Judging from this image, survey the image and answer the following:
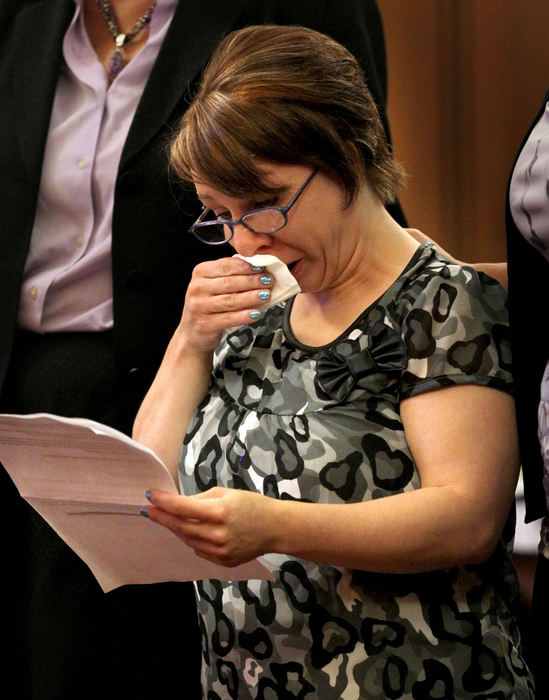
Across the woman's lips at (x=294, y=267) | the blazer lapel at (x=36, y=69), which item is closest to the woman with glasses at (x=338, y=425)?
the woman's lips at (x=294, y=267)

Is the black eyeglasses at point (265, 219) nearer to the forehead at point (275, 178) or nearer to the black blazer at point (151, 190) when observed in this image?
the forehead at point (275, 178)

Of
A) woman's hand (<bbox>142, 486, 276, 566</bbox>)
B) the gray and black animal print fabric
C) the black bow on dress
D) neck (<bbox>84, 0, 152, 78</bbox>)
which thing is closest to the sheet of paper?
woman's hand (<bbox>142, 486, 276, 566</bbox>)

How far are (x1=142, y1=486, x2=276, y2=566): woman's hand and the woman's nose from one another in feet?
1.17

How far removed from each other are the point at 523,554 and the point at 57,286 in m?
1.17

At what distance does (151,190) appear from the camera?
1.84 meters

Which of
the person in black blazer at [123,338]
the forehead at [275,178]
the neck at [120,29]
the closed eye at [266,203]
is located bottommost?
the person in black blazer at [123,338]

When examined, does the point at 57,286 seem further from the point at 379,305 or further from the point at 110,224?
the point at 379,305

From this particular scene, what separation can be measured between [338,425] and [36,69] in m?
0.93

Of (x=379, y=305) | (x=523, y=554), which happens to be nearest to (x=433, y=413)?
(x=379, y=305)

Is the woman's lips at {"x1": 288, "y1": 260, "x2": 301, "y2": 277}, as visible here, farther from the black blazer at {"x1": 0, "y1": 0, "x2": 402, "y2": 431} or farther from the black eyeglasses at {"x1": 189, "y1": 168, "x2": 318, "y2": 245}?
the black blazer at {"x1": 0, "y1": 0, "x2": 402, "y2": 431}

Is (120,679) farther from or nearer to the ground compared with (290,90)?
nearer to the ground

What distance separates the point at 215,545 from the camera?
1.24m

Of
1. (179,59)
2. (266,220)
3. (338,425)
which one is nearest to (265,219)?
(266,220)

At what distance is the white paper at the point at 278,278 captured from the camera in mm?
1441
